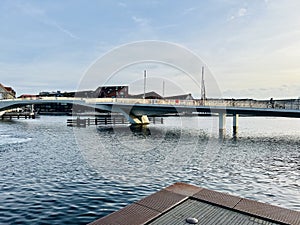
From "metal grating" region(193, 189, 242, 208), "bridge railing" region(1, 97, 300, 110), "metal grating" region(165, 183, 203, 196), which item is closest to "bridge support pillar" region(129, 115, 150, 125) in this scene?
"bridge railing" region(1, 97, 300, 110)

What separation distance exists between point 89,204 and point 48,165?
298 inches

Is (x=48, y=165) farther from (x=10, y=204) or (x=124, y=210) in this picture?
(x=124, y=210)

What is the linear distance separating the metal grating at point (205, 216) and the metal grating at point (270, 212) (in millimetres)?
403

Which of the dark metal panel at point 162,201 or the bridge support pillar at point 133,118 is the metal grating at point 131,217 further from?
the bridge support pillar at point 133,118

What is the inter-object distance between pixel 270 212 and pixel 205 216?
2279mm

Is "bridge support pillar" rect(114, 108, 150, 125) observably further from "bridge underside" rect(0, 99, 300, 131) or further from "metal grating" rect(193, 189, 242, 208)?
"metal grating" rect(193, 189, 242, 208)

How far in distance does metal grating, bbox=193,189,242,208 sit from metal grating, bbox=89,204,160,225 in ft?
7.61

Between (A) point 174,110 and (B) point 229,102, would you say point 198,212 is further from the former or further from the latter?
(A) point 174,110

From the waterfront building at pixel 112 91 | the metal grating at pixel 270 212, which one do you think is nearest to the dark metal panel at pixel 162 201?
the metal grating at pixel 270 212

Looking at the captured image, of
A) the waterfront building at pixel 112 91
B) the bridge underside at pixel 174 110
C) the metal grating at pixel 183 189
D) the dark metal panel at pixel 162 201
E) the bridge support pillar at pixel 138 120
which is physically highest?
the waterfront building at pixel 112 91

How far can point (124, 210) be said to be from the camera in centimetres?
786

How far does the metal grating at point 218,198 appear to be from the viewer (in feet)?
27.7

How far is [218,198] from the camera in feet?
29.4

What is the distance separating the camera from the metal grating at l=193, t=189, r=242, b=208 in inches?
332
